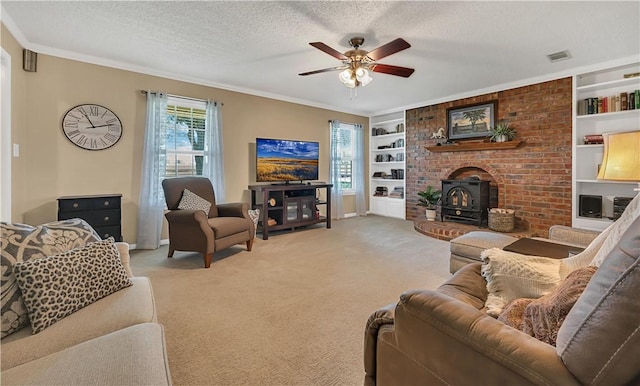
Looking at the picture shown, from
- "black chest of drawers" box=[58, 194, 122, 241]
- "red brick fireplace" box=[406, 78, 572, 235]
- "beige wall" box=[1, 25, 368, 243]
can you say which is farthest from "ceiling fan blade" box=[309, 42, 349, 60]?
"red brick fireplace" box=[406, 78, 572, 235]

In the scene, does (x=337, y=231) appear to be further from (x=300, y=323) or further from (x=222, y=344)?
(x=222, y=344)

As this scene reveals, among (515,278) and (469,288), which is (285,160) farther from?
(515,278)

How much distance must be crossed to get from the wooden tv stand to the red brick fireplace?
2646mm

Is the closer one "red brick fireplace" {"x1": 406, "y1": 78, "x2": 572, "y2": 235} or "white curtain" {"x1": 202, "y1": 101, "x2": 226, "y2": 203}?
"red brick fireplace" {"x1": 406, "y1": 78, "x2": 572, "y2": 235}

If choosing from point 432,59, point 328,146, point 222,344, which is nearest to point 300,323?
point 222,344

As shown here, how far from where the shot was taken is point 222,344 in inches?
68.9

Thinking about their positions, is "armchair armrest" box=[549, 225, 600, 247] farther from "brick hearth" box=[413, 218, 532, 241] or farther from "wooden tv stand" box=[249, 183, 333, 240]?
"wooden tv stand" box=[249, 183, 333, 240]

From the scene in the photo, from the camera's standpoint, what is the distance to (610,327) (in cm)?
67

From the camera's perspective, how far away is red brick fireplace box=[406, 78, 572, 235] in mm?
4055

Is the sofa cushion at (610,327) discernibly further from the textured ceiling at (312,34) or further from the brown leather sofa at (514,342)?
the textured ceiling at (312,34)

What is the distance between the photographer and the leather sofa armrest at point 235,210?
148 inches

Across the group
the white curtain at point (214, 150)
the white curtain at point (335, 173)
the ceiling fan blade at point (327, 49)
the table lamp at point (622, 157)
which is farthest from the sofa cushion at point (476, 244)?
the white curtain at point (335, 173)

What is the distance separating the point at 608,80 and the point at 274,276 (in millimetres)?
4949

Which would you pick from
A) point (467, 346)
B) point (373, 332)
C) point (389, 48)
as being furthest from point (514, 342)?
point (389, 48)
